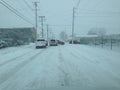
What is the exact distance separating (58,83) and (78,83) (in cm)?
80

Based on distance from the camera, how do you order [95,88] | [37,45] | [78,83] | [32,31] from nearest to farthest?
[95,88], [78,83], [37,45], [32,31]

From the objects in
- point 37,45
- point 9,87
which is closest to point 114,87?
point 9,87

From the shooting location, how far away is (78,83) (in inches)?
302

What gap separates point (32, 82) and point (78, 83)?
191 cm

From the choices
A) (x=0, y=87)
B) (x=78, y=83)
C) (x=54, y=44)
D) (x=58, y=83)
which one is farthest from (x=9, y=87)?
(x=54, y=44)

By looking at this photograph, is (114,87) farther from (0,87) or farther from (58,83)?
(0,87)

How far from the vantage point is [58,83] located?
7.65m

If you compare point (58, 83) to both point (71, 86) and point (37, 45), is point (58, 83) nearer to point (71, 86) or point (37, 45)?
point (71, 86)

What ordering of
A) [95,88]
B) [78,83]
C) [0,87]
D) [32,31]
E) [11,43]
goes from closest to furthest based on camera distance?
[95,88]
[0,87]
[78,83]
[11,43]
[32,31]

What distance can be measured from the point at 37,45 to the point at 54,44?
36.0 feet

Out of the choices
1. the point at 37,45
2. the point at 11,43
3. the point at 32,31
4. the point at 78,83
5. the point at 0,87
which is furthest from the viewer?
the point at 32,31

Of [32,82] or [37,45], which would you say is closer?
[32,82]

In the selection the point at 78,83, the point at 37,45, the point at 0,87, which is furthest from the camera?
the point at 37,45

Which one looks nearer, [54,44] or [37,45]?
[37,45]
